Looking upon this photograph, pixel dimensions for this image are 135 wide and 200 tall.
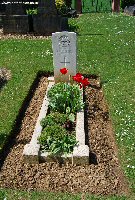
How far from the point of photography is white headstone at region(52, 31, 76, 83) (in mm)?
9203

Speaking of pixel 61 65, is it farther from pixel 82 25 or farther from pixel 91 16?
pixel 91 16

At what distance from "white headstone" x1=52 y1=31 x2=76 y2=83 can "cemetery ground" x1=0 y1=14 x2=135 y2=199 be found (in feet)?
3.18

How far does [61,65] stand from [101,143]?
9.84 feet

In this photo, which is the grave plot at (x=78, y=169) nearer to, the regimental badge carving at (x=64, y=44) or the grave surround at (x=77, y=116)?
the grave surround at (x=77, y=116)

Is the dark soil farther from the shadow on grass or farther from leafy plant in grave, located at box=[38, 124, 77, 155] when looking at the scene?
leafy plant in grave, located at box=[38, 124, 77, 155]

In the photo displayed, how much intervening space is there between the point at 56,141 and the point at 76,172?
0.79m

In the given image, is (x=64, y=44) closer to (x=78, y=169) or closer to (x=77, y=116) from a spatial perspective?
(x=77, y=116)

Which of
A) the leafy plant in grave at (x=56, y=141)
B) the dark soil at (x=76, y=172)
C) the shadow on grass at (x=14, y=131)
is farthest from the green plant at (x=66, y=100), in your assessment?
the leafy plant in grave at (x=56, y=141)

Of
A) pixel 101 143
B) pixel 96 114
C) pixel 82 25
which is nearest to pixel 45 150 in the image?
pixel 101 143

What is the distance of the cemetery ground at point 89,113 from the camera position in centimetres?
650

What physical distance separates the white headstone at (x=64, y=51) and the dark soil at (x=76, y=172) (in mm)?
2167

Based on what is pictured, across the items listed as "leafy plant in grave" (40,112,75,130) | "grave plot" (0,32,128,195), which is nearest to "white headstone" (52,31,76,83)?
"grave plot" (0,32,128,195)

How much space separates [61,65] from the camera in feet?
32.1

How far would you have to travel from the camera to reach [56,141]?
7.15 metres
